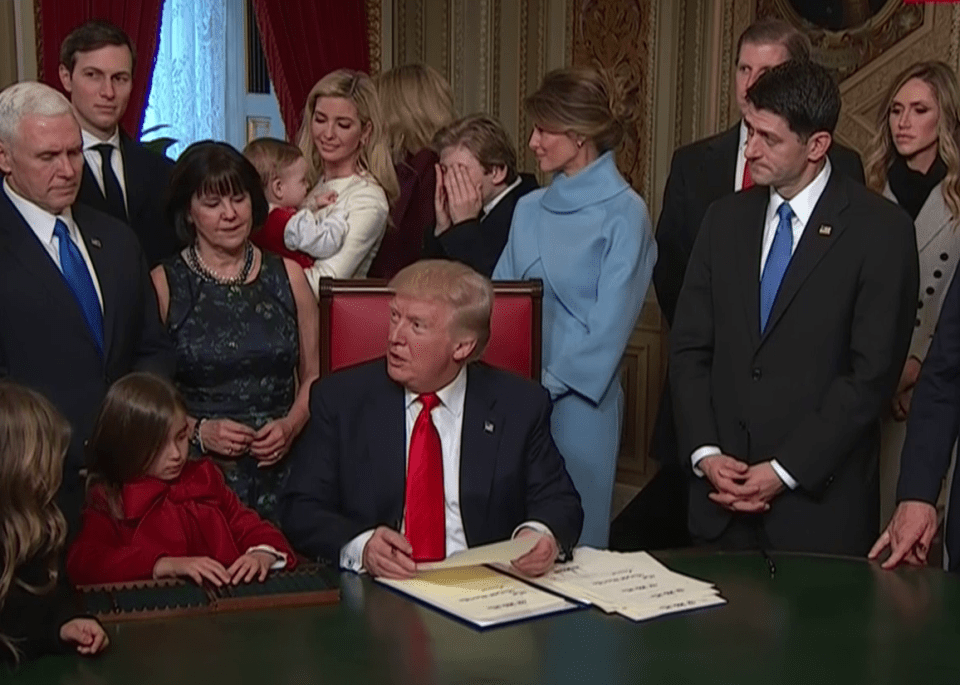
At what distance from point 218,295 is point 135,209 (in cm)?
52

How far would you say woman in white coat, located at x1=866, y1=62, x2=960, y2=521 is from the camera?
143 inches

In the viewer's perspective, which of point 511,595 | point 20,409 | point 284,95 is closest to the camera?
point 20,409

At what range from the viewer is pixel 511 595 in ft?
6.97

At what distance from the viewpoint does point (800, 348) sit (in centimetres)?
280

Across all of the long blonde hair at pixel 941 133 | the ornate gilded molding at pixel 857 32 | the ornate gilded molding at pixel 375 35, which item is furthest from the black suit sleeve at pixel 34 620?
the ornate gilded molding at pixel 375 35

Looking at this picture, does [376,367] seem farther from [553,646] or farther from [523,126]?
[523,126]

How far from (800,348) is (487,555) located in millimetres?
923

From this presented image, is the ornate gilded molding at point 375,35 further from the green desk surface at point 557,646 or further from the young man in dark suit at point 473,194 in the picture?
the green desk surface at point 557,646

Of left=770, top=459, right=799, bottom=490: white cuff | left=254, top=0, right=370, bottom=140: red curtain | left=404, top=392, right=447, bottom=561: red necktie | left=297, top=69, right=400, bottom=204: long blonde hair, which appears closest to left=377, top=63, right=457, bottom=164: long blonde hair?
left=297, top=69, right=400, bottom=204: long blonde hair

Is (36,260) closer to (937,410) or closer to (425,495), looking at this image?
(425,495)

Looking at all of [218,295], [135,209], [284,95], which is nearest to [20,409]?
[218,295]

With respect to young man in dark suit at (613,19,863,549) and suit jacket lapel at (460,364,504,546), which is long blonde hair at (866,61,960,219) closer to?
young man in dark suit at (613,19,863,549)

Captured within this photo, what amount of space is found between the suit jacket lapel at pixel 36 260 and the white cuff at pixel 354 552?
2.72ft

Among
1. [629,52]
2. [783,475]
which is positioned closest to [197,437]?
[783,475]
